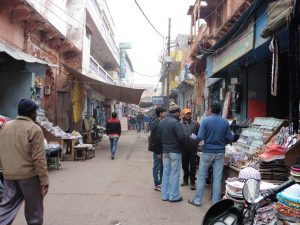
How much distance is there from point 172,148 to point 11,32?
730 cm

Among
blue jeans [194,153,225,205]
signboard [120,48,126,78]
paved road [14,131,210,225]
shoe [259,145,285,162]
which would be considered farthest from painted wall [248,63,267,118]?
signboard [120,48,126,78]

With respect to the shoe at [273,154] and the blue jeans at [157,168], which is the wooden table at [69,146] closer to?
the blue jeans at [157,168]

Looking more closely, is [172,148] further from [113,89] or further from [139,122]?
[139,122]

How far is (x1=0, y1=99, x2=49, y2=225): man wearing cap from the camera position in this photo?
4492 millimetres

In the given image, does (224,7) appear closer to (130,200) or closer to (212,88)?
(212,88)

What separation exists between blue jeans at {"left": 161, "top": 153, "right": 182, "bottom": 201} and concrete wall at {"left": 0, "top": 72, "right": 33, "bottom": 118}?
6.17 m

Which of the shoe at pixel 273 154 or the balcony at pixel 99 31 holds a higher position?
the balcony at pixel 99 31

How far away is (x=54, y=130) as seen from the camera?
12.9 metres

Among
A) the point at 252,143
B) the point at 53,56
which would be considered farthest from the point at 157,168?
the point at 53,56

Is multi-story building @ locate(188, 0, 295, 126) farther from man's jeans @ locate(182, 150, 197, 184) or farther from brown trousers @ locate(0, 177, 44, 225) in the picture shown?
brown trousers @ locate(0, 177, 44, 225)

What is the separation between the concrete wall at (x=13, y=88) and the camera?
11922mm

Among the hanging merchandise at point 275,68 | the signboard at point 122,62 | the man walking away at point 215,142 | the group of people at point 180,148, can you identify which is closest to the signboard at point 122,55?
the signboard at point 122,62

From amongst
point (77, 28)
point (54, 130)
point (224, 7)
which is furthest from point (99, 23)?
point (54, 130)

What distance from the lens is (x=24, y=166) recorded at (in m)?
4.50
